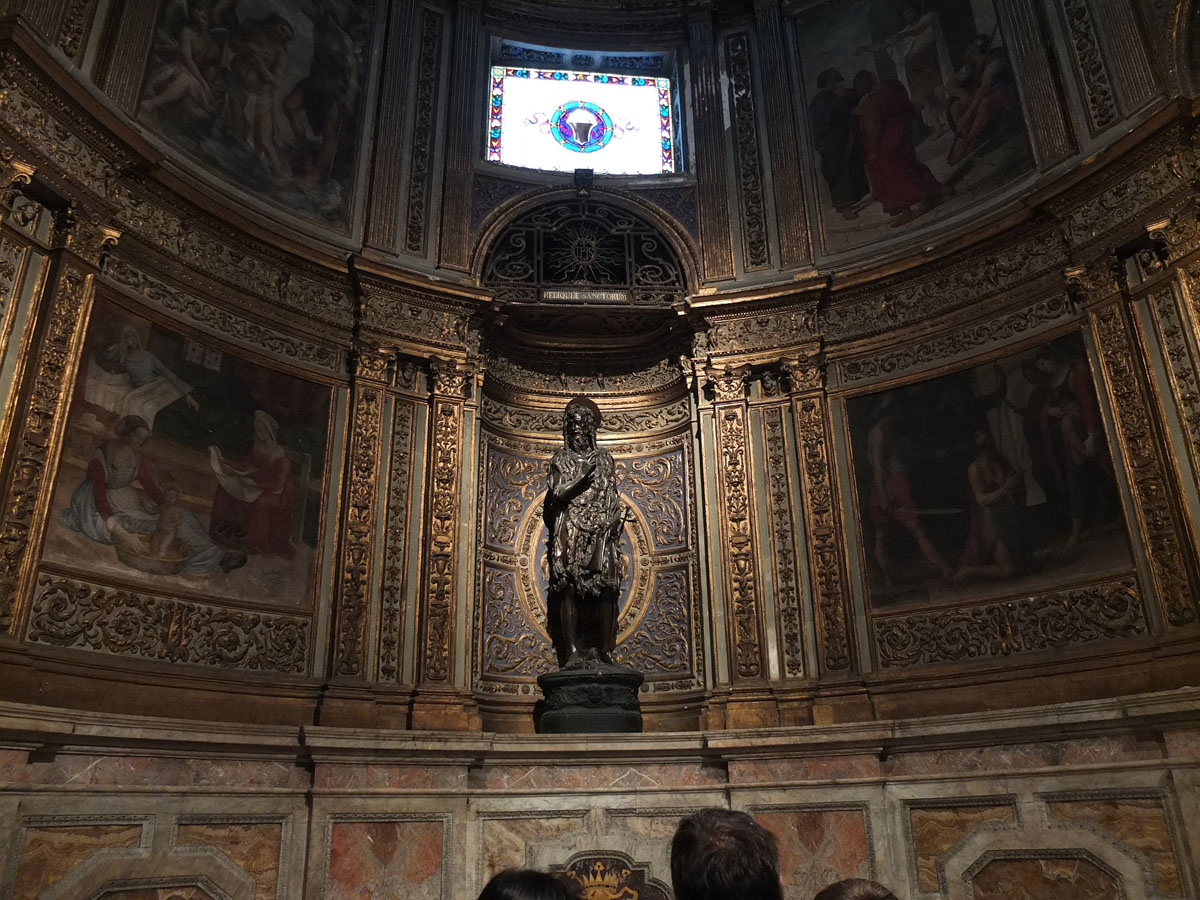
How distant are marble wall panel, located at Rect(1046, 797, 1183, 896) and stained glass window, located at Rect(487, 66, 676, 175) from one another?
27.3 feet

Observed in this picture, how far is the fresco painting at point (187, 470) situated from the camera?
7086 millimetres

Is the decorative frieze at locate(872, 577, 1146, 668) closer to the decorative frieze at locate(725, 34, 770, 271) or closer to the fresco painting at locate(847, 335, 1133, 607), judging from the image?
the fresco painting at locate(847, 335, 1133, 607)

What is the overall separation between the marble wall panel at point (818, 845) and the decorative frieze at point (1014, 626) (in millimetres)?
1627

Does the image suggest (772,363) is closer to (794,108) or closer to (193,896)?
(794,108)

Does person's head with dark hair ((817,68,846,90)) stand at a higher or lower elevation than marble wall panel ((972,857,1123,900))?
higher

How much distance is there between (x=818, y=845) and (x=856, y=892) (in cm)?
591

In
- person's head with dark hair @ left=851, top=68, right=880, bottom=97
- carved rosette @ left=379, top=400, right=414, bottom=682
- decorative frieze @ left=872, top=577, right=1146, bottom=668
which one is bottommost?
decorative frieze @ left=872, top=577, right=1146, bottom=668

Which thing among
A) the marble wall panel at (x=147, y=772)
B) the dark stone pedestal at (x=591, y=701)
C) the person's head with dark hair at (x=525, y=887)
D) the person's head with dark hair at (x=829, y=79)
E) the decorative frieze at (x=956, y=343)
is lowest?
the person's head with dark hair at (x=525, y=887)

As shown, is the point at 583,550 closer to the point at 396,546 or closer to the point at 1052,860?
the point at 396,546

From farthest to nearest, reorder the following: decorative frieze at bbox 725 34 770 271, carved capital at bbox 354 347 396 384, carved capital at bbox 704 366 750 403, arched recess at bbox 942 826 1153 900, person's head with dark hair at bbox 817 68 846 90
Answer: person's head with dark hair at bbox 817 68 846 90 → decorative frieze at bbox 725 34 770 271 → carved capital at bbox 704 366 750 403 → carved capital at bbox 354 347 396 384 → arched recess at bbox 942 826 1153 900

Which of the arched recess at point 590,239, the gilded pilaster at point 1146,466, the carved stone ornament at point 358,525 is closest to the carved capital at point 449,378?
the carved stone ornament at point 358,525

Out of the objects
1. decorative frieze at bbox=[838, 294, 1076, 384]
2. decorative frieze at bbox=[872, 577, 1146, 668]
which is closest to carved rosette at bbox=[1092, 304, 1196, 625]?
decorative frieze at bbox=[872, 577, 1146, 668]

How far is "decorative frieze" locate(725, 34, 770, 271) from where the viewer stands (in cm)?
1069

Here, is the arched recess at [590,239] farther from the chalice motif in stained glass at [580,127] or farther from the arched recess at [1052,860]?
the arched recess at [1052,860]
